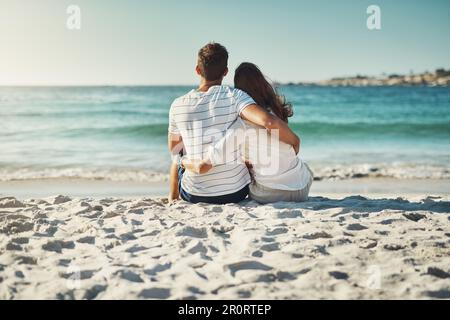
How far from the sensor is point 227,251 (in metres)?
3.30

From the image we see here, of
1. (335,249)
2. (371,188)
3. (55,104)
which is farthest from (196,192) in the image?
(55,104)

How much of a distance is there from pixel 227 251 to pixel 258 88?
62.5 inches

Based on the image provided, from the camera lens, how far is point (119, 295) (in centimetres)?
266

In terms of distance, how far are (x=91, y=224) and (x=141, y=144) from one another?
35.8 ft

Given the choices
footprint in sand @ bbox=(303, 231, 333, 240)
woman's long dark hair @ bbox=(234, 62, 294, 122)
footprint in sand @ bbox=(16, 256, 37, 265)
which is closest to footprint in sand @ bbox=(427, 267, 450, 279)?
footprint in sand @ bbox=(303, 231, 333, 240)

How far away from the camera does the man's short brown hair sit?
4055mm

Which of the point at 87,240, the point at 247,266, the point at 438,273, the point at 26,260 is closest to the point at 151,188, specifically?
the point at 87,240

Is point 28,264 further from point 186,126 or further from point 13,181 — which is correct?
point 13,181

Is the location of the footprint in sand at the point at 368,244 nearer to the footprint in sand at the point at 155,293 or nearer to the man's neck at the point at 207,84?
the footprint in sand at the point at 155,293

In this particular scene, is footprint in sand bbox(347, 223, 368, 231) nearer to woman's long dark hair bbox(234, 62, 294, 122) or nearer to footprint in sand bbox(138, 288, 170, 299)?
woman's long dark hair bbox(234, 62, 294, 122)

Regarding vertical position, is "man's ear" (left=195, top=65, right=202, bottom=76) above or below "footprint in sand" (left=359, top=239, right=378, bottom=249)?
above

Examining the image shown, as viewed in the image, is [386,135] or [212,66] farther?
[386,135]

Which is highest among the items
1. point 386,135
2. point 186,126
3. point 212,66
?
point 212,66

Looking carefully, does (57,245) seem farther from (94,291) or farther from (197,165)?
(197,165)
